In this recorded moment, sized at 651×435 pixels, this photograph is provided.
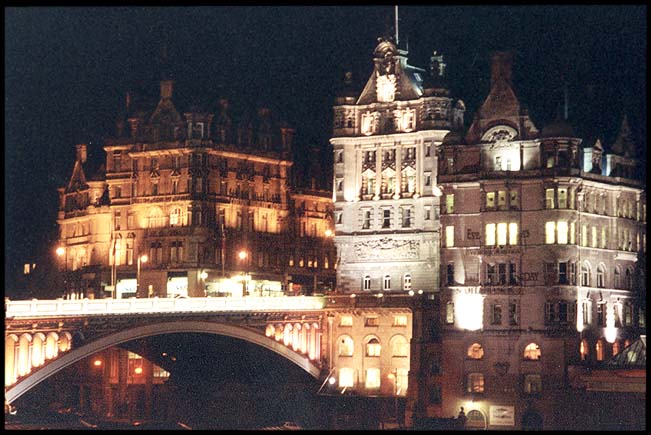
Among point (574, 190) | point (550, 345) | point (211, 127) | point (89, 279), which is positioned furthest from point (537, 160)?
point (89, 279)

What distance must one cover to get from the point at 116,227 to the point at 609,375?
56481 millimetres

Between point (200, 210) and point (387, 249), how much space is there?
84.7 ft

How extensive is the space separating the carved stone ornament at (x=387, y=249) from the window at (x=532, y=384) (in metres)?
15.5

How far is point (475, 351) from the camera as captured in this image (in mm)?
136750

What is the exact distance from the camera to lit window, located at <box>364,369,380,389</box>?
470 feet

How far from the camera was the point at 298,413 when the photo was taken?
148 metres

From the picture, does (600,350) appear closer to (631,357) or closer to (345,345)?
(631,357)

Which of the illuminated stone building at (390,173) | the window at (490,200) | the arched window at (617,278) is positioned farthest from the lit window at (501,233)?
the arched window at (617,278)

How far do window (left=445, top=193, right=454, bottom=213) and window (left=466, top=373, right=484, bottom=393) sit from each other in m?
11.8

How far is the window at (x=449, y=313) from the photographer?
5434 inches

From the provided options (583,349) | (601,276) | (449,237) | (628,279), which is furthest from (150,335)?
(628,279)

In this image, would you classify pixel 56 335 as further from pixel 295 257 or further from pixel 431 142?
pixel 295 257

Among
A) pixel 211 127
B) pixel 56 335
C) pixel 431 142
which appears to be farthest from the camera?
pixel 211 127

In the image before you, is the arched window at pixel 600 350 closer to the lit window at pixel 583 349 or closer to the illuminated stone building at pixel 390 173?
the lit window at pixel 583 349
